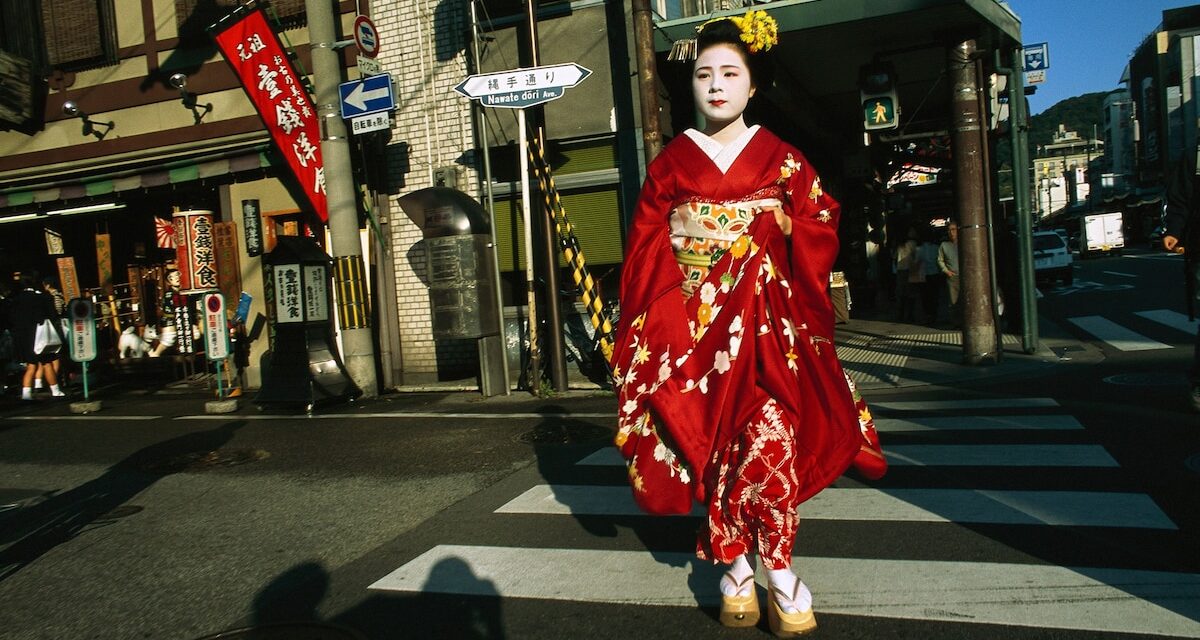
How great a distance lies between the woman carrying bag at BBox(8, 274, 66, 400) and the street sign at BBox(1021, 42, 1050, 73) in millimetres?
15418

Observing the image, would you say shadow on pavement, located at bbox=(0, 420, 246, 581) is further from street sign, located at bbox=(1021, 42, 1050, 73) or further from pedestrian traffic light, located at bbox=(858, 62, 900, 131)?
street sign, located at bbox=(1021, 42, 1050, 73)

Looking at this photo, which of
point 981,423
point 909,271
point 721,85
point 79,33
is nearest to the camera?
point 721,85

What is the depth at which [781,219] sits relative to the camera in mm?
3279

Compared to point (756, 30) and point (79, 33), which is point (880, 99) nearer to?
point (756, 30)

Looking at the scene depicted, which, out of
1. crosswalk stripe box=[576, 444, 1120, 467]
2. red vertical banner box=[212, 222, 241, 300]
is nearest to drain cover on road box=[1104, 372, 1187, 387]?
crosswalk stripe box=[576, 444, 1120, 467]

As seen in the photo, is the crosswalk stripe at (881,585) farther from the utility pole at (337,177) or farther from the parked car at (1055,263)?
the parked car at (1055,263)

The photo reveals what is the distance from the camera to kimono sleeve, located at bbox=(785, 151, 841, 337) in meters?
3.32

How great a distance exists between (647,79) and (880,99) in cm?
267

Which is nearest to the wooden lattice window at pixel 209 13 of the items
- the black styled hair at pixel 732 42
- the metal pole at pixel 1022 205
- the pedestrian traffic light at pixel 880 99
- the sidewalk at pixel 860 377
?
the sidewalk at pixel 860 377

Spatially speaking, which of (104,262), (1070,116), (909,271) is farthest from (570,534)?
(1070,116)

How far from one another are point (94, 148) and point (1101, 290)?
66.0ft

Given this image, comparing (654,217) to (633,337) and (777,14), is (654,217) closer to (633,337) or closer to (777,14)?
(633,337)

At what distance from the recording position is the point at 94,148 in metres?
14.3

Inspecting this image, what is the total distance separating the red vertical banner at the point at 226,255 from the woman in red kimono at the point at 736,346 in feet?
Answer: 35.5
